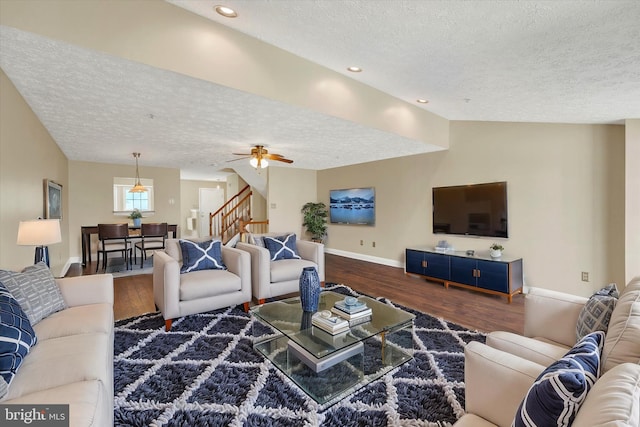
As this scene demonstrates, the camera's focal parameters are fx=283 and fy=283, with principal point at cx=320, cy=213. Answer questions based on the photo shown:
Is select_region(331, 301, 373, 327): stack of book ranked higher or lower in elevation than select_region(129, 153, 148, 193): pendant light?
lower

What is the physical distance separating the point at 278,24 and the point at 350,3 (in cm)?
64

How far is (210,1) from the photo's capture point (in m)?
2.04

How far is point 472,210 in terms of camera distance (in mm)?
4348

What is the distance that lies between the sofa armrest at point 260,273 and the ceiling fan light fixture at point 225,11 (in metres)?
2.25

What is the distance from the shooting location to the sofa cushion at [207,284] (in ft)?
9.20

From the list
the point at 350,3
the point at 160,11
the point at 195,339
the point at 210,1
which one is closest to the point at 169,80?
the point at 160,11

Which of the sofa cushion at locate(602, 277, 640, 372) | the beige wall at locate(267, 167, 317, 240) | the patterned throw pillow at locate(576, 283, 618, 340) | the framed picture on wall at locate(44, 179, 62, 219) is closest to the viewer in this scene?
the sofa cushion at locate(602, 277, 640, 372)

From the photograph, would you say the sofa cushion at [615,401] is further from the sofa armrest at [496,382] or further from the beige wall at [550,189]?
the beige wall at [550,189]

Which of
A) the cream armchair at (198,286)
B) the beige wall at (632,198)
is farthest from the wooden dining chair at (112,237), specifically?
the beige wall at (632,198)

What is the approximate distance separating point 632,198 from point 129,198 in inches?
364

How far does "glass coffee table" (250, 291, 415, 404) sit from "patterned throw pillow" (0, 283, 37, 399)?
1.29 metres

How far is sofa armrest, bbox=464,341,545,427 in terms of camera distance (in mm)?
1082

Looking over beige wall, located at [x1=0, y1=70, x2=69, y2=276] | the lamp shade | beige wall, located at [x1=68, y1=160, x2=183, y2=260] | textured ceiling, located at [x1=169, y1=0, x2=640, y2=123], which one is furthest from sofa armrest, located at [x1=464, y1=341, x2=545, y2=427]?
beige wall, located at [x1=68, y1=160, x2=183, y2=260]

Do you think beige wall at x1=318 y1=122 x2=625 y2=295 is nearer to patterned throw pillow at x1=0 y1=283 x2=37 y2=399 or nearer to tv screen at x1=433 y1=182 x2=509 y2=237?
tv screen at x1=433 y1=182 x2=509 y2=237
